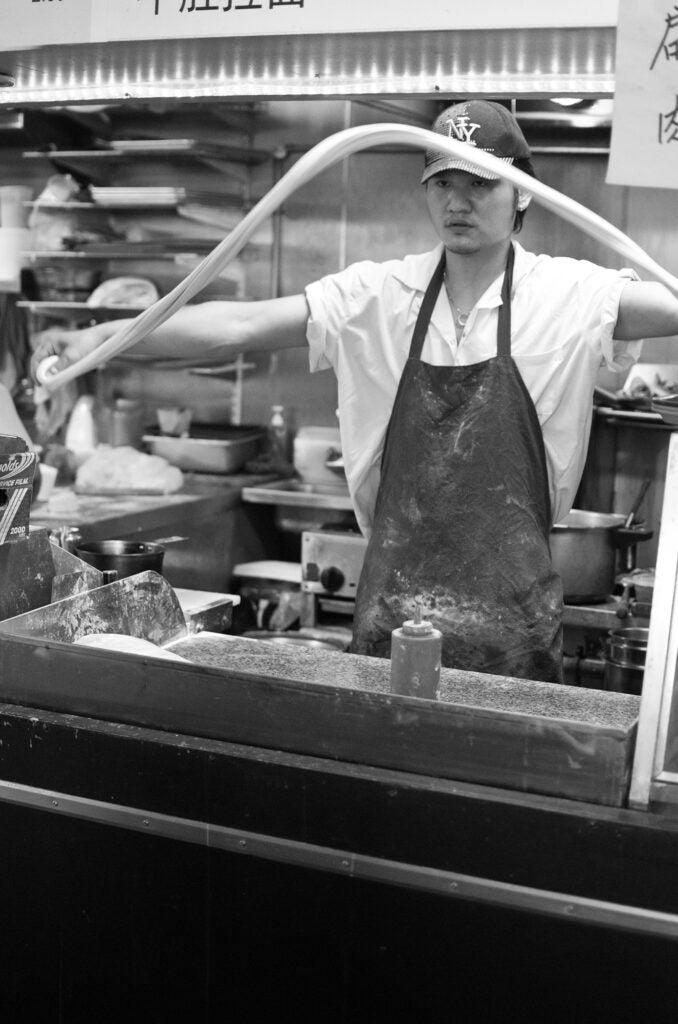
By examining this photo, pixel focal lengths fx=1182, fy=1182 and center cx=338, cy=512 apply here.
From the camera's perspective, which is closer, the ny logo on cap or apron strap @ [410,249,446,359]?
the ny logo on cap

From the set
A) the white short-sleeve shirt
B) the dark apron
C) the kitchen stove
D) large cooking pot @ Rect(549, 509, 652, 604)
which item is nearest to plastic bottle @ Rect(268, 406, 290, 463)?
the kitchen stove

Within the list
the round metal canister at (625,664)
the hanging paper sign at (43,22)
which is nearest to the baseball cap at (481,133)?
the hanging paper sign at (43,22)

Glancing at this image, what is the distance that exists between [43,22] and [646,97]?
118 centimetres

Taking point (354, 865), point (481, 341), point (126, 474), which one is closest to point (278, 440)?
point (126, 474)

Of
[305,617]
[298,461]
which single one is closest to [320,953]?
[305,617]

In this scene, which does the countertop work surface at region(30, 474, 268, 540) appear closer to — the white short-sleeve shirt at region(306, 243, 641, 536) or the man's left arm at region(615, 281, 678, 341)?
the white short-sleeve shirt at region(306, 243, 641, 536)

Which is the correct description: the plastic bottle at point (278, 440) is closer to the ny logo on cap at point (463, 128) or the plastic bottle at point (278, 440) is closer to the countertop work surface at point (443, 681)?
the ny logo on cap at point (463, 128)

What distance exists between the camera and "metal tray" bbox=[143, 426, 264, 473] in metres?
4.96

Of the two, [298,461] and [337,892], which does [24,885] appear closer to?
[337,892]

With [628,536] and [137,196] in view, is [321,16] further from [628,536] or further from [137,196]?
[137,196]

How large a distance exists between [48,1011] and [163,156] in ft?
11.9

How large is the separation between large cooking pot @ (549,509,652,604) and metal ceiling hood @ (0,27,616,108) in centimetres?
155

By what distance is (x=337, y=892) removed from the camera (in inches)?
72.2

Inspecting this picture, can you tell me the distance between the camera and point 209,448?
496cm
